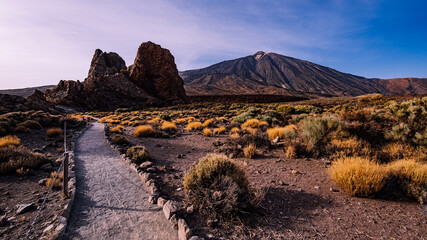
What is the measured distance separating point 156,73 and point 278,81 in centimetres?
12092

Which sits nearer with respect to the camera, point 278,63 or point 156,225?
point 156,225

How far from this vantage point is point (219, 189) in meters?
3.36

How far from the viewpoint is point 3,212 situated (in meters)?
3.15

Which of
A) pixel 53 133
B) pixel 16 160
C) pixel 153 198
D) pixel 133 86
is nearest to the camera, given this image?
pixel 153 198

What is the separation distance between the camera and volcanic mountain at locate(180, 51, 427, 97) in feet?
370

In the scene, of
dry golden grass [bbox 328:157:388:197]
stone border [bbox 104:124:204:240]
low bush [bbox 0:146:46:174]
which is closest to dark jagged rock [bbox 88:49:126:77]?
low bush [bbox 0:146:46:174]

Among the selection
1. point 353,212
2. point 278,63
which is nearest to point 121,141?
point 353,212

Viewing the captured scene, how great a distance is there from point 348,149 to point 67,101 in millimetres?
49191

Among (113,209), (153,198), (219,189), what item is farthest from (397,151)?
(113,209)

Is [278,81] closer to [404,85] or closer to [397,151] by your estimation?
[404,85]

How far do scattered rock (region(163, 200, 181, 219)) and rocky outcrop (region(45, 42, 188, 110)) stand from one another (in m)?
44.5

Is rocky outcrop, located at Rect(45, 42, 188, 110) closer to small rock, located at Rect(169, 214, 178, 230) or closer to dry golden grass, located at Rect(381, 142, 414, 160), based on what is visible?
small rock, located at Rect(169, 214, 178, 230)

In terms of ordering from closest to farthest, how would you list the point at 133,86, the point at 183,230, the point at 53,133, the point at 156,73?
1. the point at 183,230
2. the point at 53,133
3. the point at 133,86
4. the point at 156,73

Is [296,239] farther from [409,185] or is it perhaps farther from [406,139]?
[406,139]
